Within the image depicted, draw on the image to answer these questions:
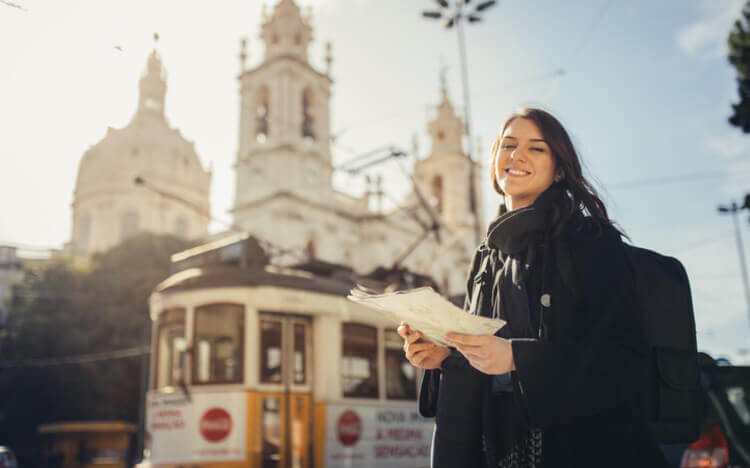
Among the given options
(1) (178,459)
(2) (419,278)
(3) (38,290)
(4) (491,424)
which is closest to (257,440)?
(1) (178,459)

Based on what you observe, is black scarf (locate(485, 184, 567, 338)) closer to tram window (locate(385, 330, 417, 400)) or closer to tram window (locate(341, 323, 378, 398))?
tram window (locate(341, 323, 378, 398))

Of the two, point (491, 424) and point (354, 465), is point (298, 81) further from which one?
point (491, 424)

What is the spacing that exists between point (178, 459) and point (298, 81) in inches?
1290

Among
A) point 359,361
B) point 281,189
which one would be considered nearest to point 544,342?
point 359,361

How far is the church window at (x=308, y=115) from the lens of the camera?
127ft

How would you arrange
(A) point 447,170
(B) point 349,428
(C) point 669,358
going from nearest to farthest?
(C) point 669,358 → (B) point 349,428 → (A) point 447,170

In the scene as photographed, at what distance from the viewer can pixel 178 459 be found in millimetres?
8086

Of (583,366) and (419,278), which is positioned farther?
(419,278)

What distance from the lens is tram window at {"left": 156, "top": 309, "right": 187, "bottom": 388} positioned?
8.64m

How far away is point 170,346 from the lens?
8820 mm

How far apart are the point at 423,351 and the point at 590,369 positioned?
53cm

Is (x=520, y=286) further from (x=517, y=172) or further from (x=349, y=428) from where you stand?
(x=349, y=428)

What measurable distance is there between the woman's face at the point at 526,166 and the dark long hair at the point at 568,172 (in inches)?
0.8

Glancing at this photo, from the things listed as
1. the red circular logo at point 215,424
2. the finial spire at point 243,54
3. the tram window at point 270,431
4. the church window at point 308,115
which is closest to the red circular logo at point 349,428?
the tram window at point 270,431
